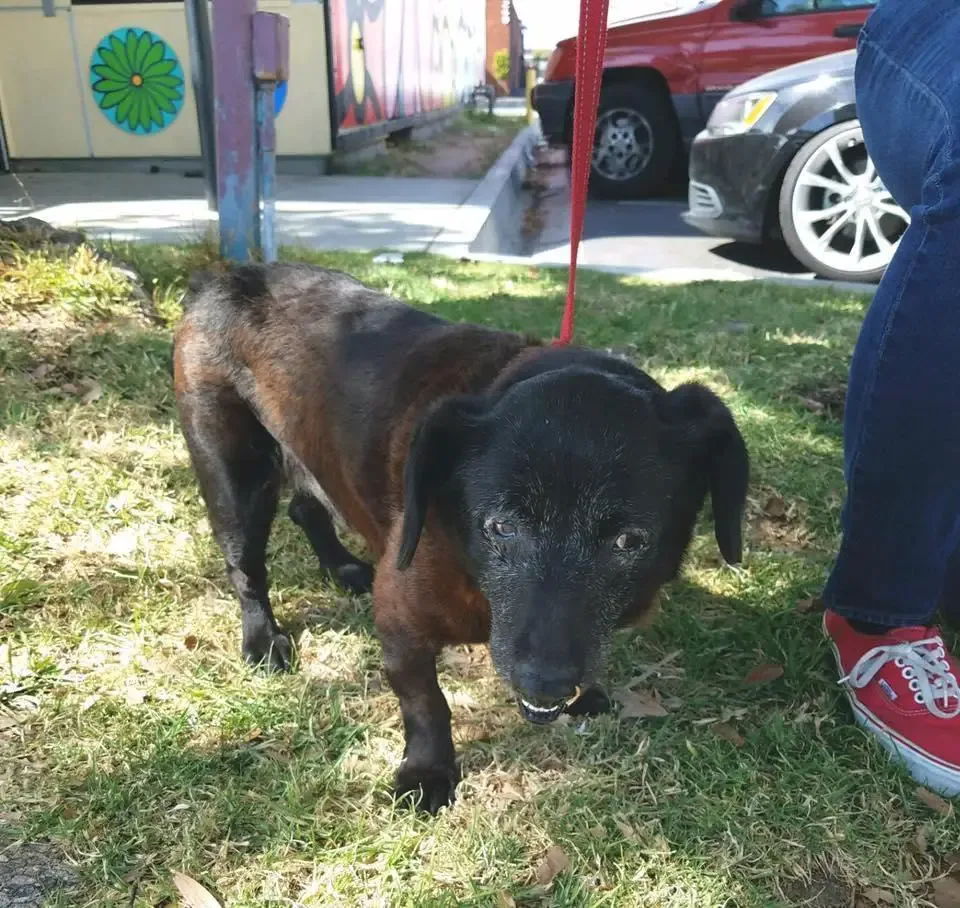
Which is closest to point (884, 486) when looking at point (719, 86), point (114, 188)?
point (719, 86)

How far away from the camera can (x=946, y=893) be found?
1843mm

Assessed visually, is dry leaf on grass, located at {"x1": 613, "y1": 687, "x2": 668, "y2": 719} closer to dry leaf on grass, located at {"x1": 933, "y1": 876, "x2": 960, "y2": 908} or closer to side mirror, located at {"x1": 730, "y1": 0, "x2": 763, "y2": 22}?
dry leaf on grass, located at {"x1": 933, "y1": 876, "x2": 960, "y2": 908}

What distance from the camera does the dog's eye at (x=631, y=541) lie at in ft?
5.63

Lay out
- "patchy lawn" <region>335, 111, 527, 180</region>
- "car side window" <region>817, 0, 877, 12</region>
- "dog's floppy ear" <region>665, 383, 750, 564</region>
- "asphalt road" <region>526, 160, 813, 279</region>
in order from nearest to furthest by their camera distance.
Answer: "dog's floppy ear" <region>665, 383, 750, 564</region>
"asphalt road" <region>526, 160, 813, 279</region>
"car side window" <region>817, 0, 877, 12</region>
"patchy lawn" <region>335, 111, 527, 180</region>

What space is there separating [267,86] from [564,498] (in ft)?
12.7

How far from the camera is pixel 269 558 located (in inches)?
123

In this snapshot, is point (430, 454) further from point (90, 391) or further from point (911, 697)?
point (90, 391)

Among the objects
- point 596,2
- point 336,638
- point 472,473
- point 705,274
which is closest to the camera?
point 472,473

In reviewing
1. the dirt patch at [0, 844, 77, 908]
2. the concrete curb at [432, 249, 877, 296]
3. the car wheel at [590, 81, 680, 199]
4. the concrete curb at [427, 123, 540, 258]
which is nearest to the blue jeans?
the dirt patch at [0, 844, 77, 908]

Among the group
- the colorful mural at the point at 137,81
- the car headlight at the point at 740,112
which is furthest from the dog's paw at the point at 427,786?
the colorful mural at the point at 137,81

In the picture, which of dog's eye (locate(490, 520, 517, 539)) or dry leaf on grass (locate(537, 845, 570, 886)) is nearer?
dog's eye (locate(490, 520, 517, 539))

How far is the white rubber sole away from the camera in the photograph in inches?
80.4

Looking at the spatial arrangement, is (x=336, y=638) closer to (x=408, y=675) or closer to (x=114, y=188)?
(x=408, y=675)

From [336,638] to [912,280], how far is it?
1870 millimetres
